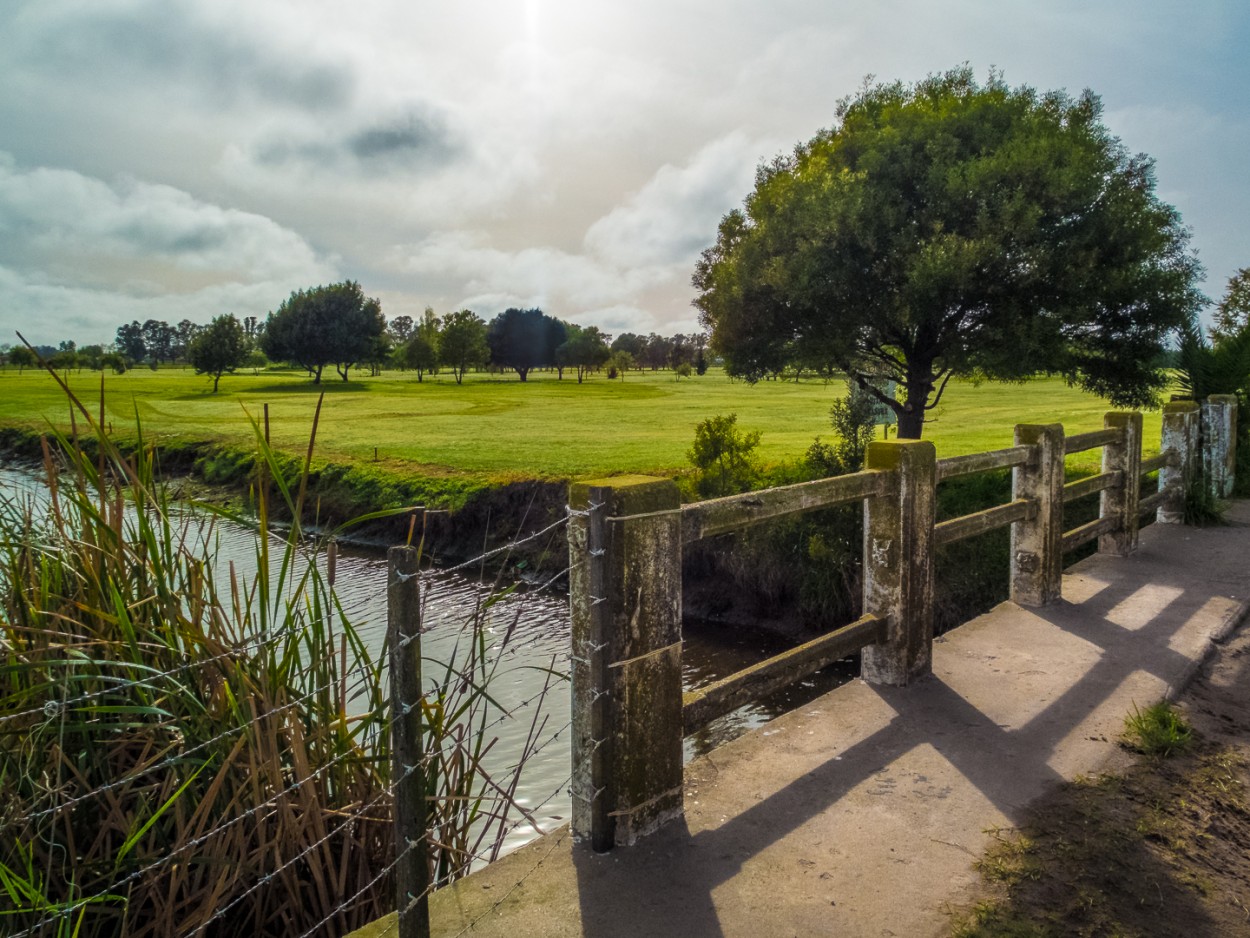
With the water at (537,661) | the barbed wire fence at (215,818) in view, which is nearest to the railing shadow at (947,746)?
the barbed wire fence at (215,818)

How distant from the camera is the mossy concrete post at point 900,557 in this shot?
15.6 ft

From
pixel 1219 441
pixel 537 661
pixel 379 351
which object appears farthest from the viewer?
pixel 379 351

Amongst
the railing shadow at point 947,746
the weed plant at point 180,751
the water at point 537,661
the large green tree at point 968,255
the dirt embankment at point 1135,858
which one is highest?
the large green tree at point 968,255

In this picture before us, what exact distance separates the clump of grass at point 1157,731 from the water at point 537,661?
332 cm

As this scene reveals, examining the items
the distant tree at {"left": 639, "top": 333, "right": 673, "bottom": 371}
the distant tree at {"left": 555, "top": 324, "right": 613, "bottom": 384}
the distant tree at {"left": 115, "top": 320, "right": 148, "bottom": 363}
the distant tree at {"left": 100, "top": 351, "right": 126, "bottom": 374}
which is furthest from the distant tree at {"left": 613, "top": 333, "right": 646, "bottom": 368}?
the distant tree at {"left": 100, "top": 351, "right": 126, "bottom": 374}

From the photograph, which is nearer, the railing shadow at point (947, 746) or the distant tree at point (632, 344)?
the railing shadow at point (947, 746)

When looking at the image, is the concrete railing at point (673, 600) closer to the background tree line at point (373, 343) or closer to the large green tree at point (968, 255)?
the large green tree at point (968, 255)

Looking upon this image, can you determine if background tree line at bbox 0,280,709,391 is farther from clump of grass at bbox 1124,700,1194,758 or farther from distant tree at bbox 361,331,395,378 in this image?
clump of grass at bbox 1124,700,1194,758

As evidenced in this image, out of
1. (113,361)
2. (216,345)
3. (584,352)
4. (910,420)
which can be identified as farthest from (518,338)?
(910,420)

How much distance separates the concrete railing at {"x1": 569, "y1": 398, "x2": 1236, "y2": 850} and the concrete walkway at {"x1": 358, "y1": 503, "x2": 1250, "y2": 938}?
8.4 inches

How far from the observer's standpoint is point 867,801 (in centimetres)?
366

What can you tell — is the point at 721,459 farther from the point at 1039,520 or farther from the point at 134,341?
the point at 134,341

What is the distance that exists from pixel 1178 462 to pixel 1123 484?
2.62m

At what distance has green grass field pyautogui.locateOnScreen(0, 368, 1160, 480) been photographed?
A: 74.7 ft
